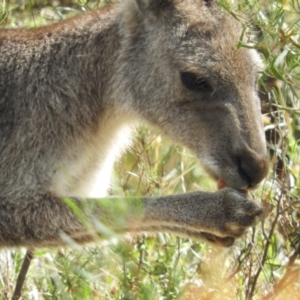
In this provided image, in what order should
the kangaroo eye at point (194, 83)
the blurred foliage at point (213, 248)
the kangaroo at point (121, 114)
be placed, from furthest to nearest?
the kangaroo eye at point (194, 83) < the kangaroo at point (121, 114) < the blurred foliage at point (213, 248)

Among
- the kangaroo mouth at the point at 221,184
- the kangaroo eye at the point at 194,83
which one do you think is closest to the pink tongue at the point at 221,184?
the kangaroo mouth at the point at 221,184

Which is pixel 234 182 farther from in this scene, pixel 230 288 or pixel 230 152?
pixel 230 288

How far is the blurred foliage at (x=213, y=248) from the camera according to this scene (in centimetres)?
411

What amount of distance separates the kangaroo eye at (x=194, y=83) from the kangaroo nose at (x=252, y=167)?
557 millimetres

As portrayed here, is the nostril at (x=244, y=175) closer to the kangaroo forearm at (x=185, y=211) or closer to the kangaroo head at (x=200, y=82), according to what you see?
the kangaroo head at (x=200, y=82)

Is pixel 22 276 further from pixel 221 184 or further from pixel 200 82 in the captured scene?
pixel 200 82

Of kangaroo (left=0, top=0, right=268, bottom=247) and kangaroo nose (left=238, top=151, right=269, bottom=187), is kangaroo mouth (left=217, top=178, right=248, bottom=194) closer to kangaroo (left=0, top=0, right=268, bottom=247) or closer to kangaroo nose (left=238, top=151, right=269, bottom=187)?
kangaroo (left=0, top=0, right=268, bottom=247)

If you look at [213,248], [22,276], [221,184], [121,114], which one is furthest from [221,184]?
[22,276]

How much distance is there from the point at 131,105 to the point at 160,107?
24cm

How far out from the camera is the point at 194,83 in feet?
16.0

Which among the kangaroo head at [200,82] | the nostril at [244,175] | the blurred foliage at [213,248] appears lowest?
the blurred foliage at [213,248]

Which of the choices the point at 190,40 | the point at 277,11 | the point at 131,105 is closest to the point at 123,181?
→ the point at 131,105

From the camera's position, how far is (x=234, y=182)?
4445mm

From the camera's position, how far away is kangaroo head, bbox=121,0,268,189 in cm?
457
